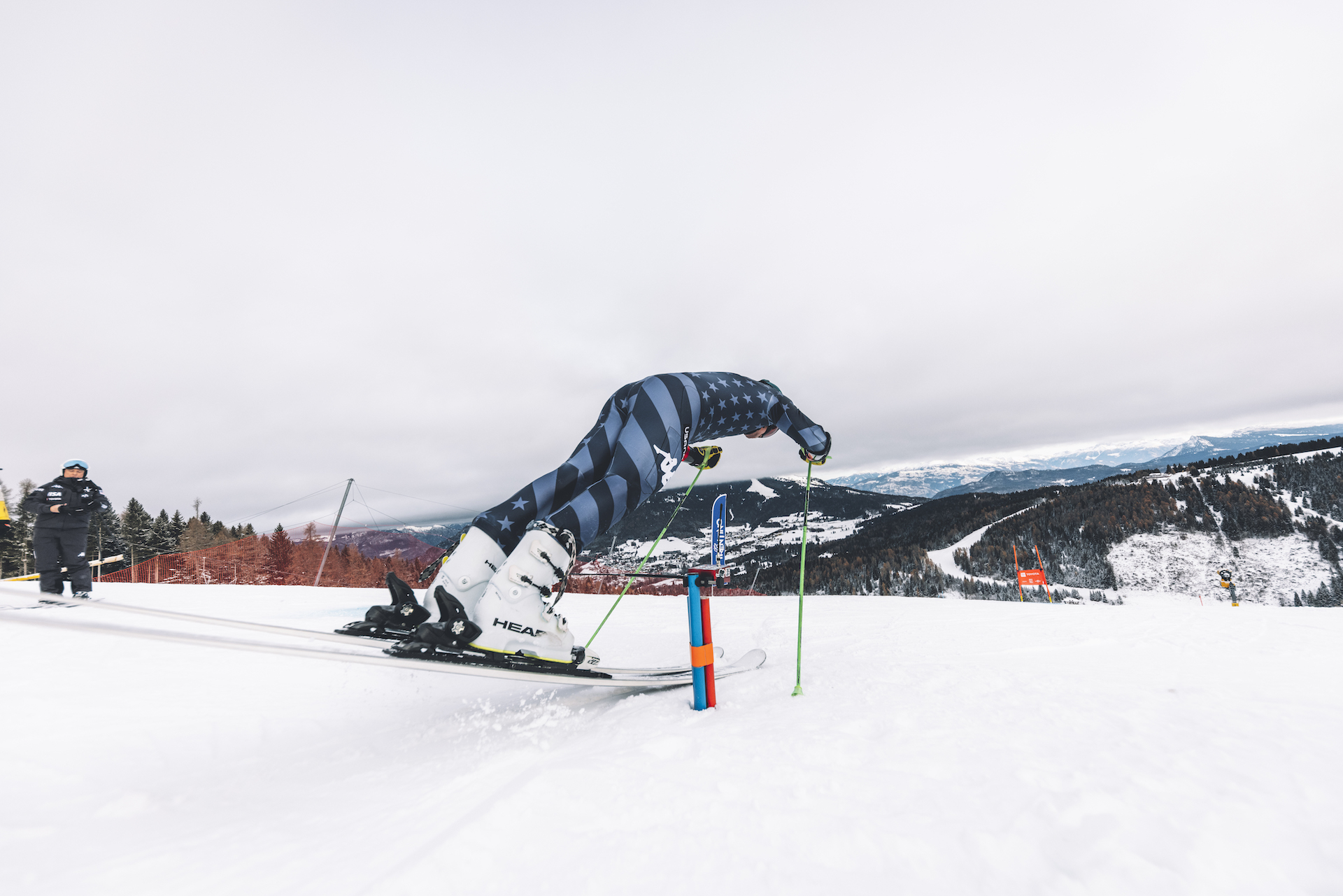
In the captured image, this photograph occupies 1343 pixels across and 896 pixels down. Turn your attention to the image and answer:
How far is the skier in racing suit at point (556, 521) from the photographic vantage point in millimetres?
2223

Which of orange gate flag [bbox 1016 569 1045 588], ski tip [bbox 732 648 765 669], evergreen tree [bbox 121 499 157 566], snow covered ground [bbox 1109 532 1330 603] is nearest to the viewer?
ski tip [bbox 732 648 765 669]

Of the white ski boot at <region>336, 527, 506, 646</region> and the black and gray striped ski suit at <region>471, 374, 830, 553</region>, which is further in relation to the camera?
the black and gray striped ski suit at <region>471, 374, 830, 553</region>

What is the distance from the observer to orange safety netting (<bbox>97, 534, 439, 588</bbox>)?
2303 centimetres

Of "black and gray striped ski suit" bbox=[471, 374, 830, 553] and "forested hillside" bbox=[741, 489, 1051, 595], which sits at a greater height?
"black and gray striped ski suit" bbox=[471, 374, 830, 553]

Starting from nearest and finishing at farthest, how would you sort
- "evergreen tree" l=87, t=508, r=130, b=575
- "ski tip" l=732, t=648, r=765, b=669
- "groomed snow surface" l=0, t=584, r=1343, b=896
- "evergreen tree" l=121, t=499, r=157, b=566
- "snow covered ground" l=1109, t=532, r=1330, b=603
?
"groomed snow surface" l=0, t=584, r=1343, b=896 → "ski tip" l=732, t=648, r=765, b=669 → "evergreen tree" l=87, t=508, r=130, b=575 → "evergreen tree" l=121, t=499, r=157, b=566 → "snow covered ground" l=1109, t=532, r=1330, b=603

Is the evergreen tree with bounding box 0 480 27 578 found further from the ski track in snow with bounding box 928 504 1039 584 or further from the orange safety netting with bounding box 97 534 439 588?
the ski track in snow with bounding box 928 504 1039 584

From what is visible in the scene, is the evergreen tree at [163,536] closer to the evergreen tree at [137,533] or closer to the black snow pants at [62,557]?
the evergreen tree at [137,533]

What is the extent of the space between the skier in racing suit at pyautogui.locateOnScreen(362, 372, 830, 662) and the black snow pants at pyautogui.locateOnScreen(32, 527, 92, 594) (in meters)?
6.78

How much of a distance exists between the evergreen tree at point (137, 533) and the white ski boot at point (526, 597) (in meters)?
46.0

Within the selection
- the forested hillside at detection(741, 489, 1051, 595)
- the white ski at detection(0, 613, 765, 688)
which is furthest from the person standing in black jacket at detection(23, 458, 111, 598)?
the forested hillside at detection(741, 489, 1051, 595)

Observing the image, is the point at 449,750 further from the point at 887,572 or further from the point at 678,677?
the point at 887,572

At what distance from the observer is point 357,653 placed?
165cm

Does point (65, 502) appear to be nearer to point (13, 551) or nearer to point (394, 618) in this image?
point (394, 618)

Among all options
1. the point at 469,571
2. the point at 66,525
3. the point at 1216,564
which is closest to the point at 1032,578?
the point at 469,571
